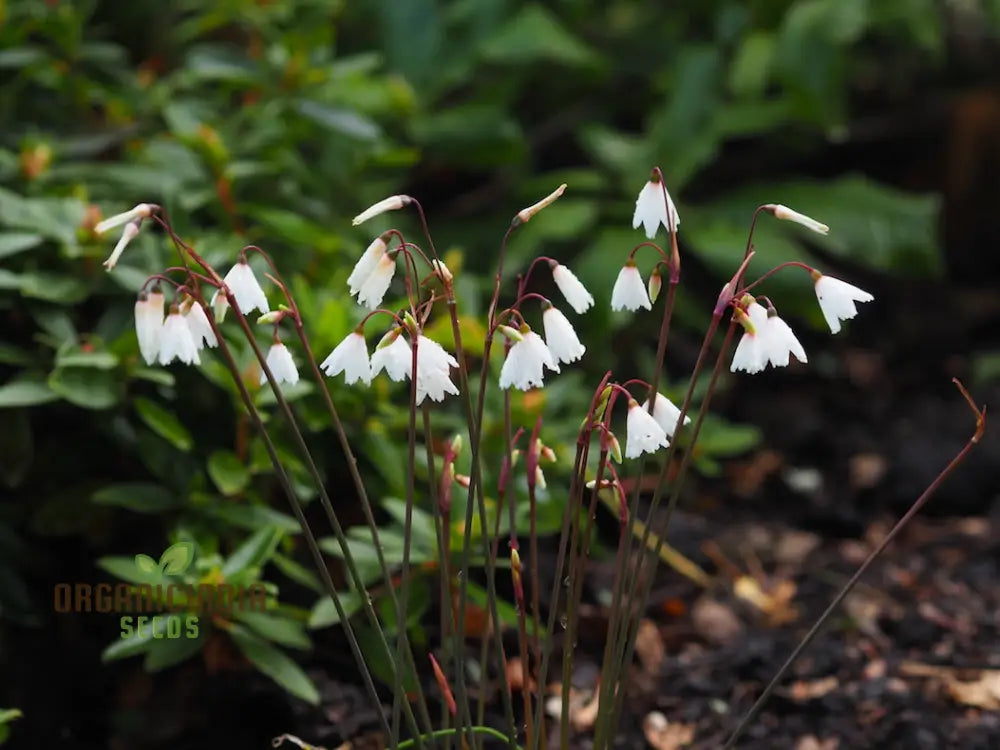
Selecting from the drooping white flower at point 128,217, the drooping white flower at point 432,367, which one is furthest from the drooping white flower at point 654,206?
the drooping white flower at point 128,217

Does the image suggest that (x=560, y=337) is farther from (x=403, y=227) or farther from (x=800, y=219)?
(x=403, y=227)

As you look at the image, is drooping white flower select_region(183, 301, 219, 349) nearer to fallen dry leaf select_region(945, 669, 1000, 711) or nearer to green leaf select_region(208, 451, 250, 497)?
green leaf select_region(208, 451, 250, 497)

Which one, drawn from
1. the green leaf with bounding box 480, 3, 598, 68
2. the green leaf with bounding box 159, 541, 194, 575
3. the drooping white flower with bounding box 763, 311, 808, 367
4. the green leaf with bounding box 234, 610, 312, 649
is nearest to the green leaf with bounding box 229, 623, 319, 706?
the green leaf with bounding box 234, 610, 312, 649

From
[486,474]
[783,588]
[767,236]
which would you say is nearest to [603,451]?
[486,474]

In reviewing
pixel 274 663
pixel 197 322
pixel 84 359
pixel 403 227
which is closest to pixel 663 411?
pixel 197 322

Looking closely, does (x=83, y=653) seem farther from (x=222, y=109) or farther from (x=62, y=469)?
(x=222, y=109)

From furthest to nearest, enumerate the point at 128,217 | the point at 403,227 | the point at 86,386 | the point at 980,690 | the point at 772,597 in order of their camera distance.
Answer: the point at 403,227
the point at 772,597
the point at 980,690
the point at 86,386
the point at 128,217
